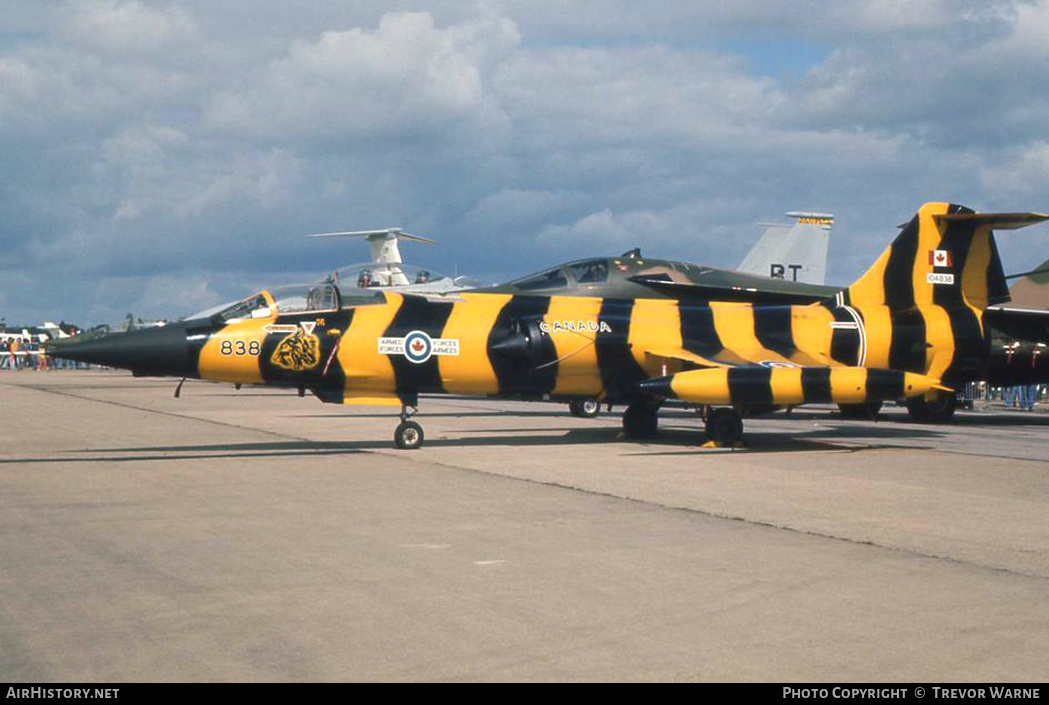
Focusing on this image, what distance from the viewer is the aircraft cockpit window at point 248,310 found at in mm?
15898

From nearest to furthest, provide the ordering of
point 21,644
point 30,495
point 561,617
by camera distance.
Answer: point 21,644 → point 561,617 → point 30,495

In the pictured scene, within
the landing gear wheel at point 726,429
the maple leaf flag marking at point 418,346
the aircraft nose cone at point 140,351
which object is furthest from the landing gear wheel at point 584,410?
the aircraft nose cone at point 140,351

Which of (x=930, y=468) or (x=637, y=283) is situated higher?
(x=637, y=283)

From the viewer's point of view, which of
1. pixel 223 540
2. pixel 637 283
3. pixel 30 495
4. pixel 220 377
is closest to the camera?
pixel 223 540

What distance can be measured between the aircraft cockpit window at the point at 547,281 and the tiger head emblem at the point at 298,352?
6.60 meters

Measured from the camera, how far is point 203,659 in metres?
5.57

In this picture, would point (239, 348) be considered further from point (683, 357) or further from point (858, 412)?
point (858, 412)

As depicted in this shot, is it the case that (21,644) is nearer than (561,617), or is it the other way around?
(21,644)

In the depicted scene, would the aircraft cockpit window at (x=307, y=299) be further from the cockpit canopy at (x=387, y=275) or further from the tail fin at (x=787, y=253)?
the tail fin at (x=787, y=253)

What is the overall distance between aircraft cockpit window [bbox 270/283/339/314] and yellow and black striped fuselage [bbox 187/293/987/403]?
0.41 feet

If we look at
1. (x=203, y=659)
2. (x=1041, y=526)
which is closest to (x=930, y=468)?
(x=1041, y=526)

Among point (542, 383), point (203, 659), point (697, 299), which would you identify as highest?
point (697, 299)

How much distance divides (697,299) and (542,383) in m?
6.52

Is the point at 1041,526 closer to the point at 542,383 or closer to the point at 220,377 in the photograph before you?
the point at 542,383
